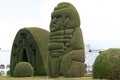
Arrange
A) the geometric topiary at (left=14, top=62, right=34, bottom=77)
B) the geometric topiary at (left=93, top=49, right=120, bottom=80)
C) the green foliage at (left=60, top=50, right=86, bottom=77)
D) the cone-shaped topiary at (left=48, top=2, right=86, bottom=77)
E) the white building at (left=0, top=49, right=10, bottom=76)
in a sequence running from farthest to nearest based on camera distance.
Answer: the white building at (left=0, top=49, right=10, bottom=76) < the geometric topiary at (left=14, top=62, right=34, bottom=77) < the cone-shaped topiary at (left=48, top=2, right=86, bottom=77) < the green foliage at (left=60, top=50, right=86, bottom=77) < the geometric topiary at (left=93, top=49, right=120, bottom=80)

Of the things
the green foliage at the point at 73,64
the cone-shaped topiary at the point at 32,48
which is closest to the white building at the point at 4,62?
the cone-shaped topiary at the point at 32,48

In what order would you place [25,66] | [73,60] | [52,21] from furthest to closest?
[25,66]
[52,21]
[73,60]

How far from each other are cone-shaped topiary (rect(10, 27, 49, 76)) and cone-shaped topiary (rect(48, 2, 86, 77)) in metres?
7.45

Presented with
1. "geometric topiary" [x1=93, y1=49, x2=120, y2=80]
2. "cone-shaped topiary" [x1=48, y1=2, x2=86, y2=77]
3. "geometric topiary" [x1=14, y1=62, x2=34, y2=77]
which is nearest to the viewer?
"geometric topiary" [x1=93, y1=49, x2=120, y2=80]

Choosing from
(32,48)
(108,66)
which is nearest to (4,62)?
(32,48)

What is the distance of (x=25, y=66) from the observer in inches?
1080

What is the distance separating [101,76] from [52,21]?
380 inches

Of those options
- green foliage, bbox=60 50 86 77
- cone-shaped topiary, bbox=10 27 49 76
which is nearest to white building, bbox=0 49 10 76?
cone-shaped topiary, bbox=10 27 49 76

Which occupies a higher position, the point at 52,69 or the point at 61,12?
the point at 61,12

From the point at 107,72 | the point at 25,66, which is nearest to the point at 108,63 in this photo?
the point at 107,72

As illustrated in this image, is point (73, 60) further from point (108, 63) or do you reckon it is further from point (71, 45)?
point (108, 63)

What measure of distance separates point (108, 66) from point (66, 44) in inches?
307

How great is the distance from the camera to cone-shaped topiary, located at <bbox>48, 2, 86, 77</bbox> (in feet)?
75.0

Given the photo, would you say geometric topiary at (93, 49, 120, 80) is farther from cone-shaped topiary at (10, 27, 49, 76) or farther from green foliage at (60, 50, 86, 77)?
cone-shaped topiary at (10, 27, 49, 76)
